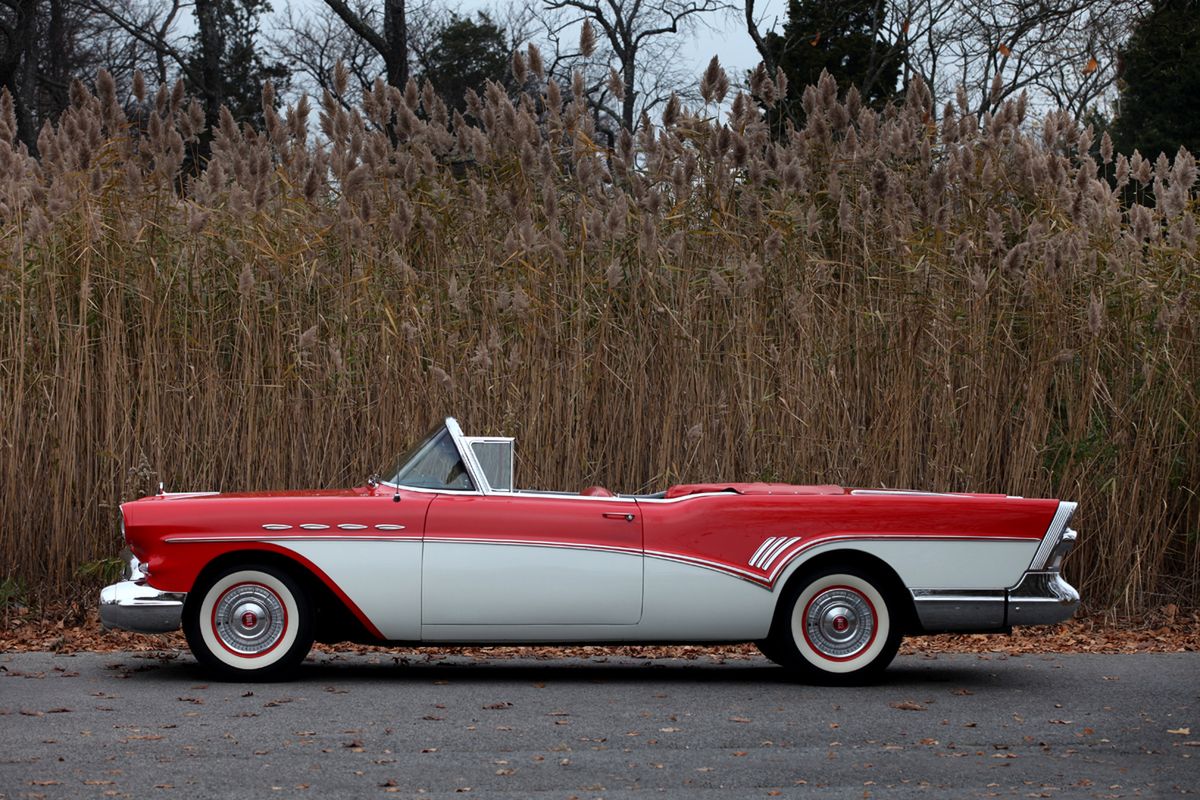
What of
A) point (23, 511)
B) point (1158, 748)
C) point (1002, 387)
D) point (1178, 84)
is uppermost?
point (1178, 84)

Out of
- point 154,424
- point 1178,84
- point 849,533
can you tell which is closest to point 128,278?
point 154,424

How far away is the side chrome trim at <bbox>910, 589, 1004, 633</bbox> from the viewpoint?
714cm

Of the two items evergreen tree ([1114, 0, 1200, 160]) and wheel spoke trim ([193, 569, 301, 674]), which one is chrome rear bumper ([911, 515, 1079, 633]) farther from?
evergreen tree ([1114, 0, 1200, 160])

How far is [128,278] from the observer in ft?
31.5

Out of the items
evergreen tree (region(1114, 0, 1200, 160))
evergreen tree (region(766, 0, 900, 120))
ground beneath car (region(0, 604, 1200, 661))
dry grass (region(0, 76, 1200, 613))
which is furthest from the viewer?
evergreen tree (region(766, 0, 900, 120))

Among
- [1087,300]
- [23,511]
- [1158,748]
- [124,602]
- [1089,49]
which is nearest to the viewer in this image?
[1158,748]

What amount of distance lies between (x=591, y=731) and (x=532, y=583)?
119 centimetres

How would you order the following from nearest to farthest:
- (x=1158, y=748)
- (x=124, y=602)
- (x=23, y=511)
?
(x=1158, y=748) < (x=124, y=602) < (x=23, y=511)

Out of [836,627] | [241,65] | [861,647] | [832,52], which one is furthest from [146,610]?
[241,65]

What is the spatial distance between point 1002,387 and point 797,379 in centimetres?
118

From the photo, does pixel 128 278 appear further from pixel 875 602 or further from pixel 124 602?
pixel 875 602

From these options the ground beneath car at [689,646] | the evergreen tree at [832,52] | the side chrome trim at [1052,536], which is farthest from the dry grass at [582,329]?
the evergreen tree at [832,52]

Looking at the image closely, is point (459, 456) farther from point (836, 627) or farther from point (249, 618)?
point (836, 627)

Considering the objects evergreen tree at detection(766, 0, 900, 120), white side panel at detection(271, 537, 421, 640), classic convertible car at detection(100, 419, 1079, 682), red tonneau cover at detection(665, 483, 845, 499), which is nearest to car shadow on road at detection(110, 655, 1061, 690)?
classic convertible car at detection(100, 419, 1079, 682)
